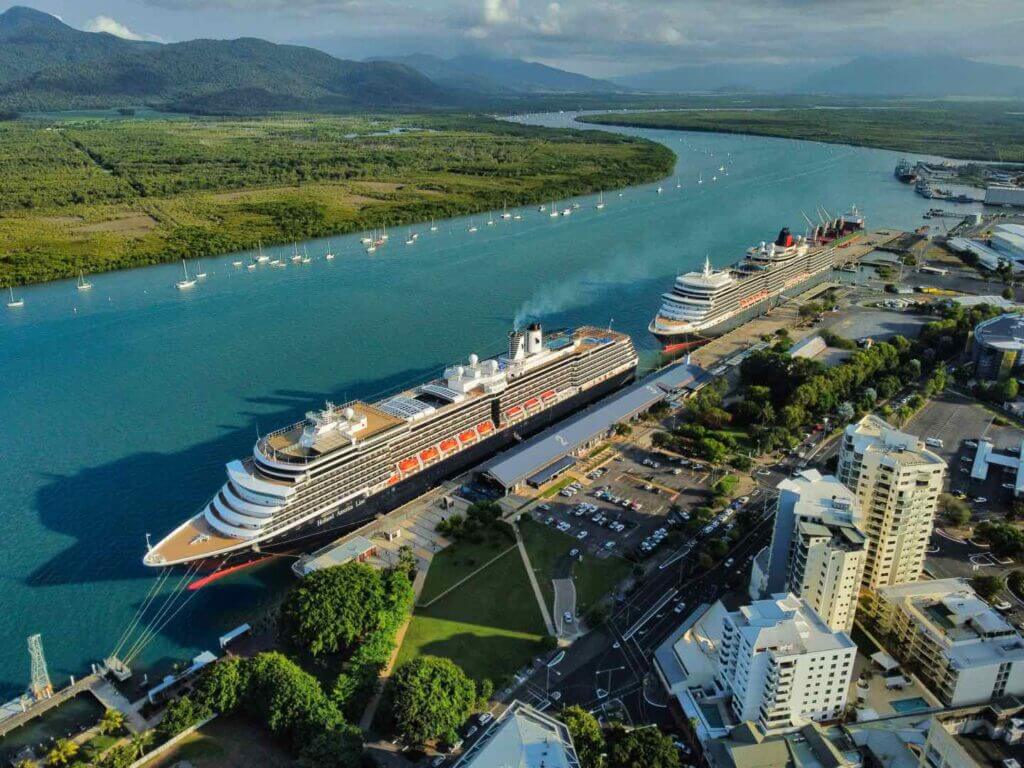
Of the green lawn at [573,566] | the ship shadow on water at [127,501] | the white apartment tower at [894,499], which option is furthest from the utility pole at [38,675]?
the white apartment tower at [894,499]

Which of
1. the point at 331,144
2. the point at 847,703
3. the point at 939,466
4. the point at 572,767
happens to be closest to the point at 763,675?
the point at 847,703

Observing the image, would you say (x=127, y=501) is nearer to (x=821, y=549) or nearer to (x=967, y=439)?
(x=821, y=549)

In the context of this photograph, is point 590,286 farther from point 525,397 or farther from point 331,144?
point 331,144

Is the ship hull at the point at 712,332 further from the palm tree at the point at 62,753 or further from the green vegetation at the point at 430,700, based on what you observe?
the palm tree at the point at 62,753

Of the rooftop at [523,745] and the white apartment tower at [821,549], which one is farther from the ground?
the white apartment tower at [821,549]

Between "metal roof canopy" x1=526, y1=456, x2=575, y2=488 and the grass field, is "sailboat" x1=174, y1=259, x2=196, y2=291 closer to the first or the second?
"metal roof canopy" x1=526, y1=456, x2=575, y2=488

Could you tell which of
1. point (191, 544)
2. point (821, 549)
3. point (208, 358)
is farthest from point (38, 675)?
point (208, 358)
